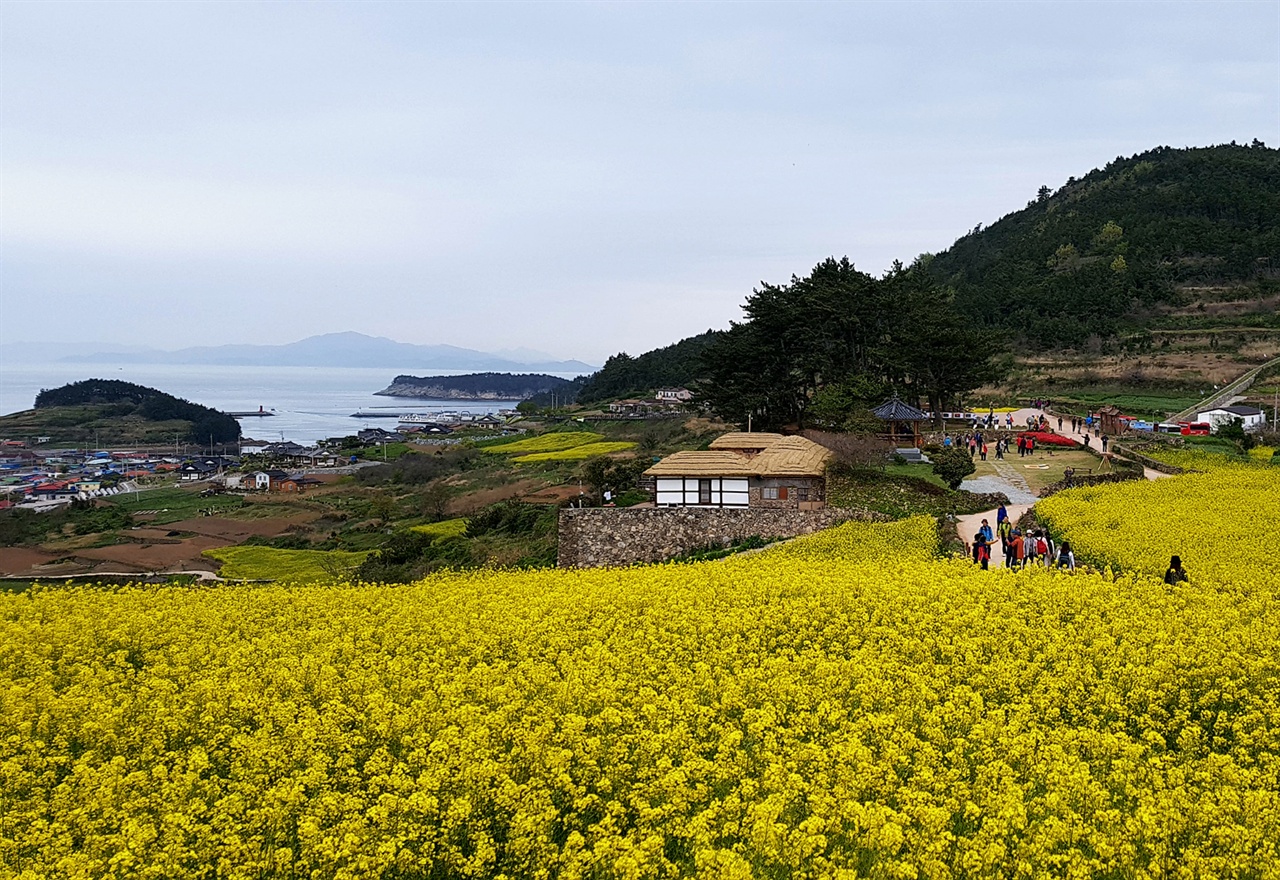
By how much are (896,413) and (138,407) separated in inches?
4788

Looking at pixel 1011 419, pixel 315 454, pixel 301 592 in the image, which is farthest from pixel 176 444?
pixel 301 592

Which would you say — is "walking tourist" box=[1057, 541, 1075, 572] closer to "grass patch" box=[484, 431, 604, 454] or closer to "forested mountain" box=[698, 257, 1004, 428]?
"forested mountain" box=[698, 257, 1004, 428]

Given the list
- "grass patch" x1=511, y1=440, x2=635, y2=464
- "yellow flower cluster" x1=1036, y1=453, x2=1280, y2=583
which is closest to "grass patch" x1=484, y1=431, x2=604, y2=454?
"grass patch" x1=511, y1=440, x2=635, y2=464

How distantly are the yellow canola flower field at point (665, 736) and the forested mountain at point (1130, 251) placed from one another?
70.7m

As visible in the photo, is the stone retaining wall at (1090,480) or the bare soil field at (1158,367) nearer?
the stone retaining wall at (1090,480)

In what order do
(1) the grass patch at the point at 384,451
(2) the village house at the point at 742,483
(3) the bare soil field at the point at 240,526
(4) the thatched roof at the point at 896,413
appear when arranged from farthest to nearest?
(1) the grass patch at the point at 384,451
(3) the bare soil field at the point at 240,526
(4) the thatched roof at the point at 896,413
(2) the village house at the point at 742,483

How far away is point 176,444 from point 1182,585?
115 meters

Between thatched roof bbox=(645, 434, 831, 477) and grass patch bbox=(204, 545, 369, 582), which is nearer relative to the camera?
thatched roof bbox=(645, 434, 831, 477)

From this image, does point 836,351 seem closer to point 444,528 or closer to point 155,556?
point 444,528

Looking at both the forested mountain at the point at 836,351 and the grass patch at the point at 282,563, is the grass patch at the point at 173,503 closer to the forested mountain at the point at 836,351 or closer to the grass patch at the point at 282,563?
the grass patch at the point at 282,563

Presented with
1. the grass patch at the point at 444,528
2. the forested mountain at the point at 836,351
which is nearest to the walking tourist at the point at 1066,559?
the forested mountain at the point at 836,351

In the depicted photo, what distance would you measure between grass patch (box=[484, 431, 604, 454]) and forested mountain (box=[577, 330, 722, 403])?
22977mm

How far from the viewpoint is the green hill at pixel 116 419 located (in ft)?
376

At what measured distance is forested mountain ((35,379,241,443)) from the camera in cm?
12100
